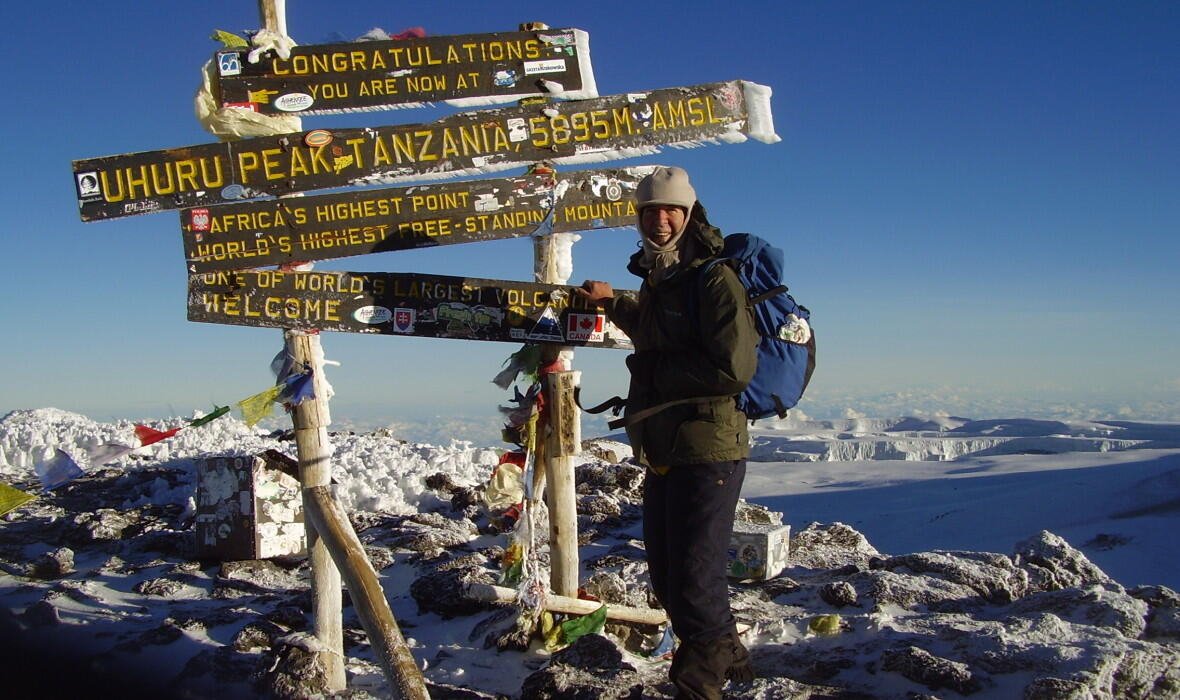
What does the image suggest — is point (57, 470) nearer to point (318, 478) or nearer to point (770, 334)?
point (318, 478)

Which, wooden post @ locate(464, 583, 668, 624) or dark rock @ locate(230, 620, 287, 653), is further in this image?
dark rock @ locate(230, 620, 287, 653)

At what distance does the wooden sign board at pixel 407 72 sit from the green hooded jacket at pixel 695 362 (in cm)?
127

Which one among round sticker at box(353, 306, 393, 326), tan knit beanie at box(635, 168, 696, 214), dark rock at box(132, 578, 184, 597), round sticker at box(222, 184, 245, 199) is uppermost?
round sticker at box(222, 184, 245, 199)

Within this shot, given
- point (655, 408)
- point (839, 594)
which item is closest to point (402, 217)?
point (655, 408)

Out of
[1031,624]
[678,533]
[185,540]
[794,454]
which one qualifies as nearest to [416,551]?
[185,540]

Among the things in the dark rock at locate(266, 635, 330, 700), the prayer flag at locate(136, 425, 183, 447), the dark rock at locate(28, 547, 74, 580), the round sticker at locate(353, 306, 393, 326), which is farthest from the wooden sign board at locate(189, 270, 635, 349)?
the dark rock at locate(28, 547, 74, 580)

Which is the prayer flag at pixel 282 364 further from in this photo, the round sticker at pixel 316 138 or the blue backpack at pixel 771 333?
the blue backpack at pixel 771 333

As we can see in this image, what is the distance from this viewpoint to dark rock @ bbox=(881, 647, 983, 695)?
10.6 ft

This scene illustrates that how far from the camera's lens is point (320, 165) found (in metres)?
3.93

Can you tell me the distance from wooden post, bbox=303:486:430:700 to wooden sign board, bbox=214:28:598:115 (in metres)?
1.79

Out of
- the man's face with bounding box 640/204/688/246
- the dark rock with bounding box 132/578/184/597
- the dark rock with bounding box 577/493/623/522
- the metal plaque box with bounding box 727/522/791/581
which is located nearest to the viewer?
the man's face with bounding box 640/204/688/246

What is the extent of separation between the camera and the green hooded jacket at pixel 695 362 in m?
3.04

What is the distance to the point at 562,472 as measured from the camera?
4145 millimetres

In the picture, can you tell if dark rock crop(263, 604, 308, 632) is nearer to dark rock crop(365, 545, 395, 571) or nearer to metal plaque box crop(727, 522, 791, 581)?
dark rock crop(365, 545, 395, 571)
